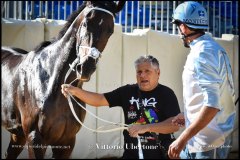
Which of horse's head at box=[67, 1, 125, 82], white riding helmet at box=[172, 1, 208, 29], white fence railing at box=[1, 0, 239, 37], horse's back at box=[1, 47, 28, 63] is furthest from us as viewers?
white fence railing at box=[1, 0, 239, 37]

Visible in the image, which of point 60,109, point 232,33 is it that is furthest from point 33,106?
point 232,33

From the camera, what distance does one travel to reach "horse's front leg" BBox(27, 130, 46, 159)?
327cm

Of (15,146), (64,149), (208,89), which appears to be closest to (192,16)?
(208,89)

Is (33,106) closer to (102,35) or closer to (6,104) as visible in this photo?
(6,104)

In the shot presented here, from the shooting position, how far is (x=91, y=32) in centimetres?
314

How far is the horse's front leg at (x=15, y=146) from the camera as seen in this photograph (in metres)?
3.43

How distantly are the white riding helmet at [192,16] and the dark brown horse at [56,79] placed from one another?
70 cm

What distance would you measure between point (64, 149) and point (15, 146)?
0.39 metres

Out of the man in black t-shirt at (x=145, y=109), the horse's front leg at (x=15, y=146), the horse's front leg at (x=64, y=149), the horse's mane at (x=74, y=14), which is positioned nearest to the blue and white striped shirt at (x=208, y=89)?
the man in black t-shirt at (x=145, y=109)

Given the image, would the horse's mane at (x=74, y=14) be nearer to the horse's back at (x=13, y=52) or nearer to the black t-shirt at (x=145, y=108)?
the horse's back at (x=13, y=52)

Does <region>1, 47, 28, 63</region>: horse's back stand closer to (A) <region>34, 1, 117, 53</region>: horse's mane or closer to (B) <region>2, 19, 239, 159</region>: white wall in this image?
(B) <region>2, 19, 239, 159</region>: white wall

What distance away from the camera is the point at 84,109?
3379mm

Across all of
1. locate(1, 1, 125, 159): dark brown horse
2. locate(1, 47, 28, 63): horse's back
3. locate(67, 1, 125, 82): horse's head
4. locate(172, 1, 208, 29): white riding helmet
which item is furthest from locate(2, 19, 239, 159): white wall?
locate(172, 1, 208, 29): white riding helmet

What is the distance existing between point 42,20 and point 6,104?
72cm
